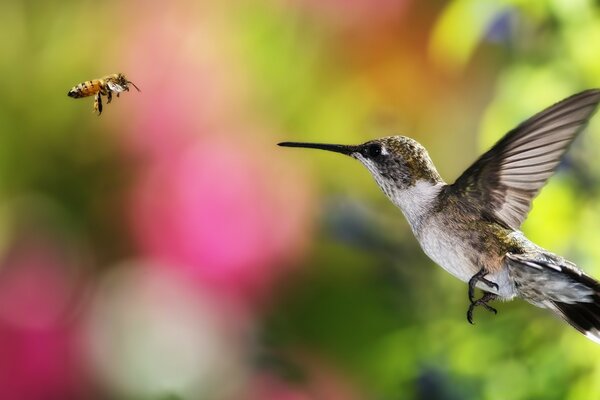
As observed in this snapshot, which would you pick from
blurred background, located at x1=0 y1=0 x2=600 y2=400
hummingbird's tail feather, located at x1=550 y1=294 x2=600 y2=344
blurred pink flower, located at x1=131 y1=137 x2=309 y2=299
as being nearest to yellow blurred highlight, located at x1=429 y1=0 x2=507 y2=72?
blurred background, located at x1=0 y1=0 x2=600 y2=400

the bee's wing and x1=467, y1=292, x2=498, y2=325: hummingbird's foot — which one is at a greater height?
the bee's wing

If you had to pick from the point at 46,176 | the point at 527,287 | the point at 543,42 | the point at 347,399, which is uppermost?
the point at 543,42

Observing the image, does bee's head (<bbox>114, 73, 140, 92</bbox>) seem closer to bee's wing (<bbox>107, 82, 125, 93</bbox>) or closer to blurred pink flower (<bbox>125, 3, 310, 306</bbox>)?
bee's wing (<bbox>107, 82, 125, 93</bbox>)

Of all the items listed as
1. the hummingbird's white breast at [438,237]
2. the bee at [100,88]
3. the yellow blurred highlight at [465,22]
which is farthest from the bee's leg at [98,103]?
the yellow blurred highlight at [465,22]

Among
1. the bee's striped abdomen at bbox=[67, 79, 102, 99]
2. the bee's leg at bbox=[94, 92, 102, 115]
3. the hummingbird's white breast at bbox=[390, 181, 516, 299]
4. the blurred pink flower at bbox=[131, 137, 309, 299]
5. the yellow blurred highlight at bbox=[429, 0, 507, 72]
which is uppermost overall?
the yellow blurred highlight at bbox=[429, 0, 507, 72]

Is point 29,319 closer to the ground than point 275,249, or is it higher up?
closer to the ground

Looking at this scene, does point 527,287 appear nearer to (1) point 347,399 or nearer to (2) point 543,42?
(2) point 543,42

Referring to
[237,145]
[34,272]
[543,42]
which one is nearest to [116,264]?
[34,272]

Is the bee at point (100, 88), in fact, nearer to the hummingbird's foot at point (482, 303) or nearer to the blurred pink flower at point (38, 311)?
the hummingbird's foot at point (482, 303)
